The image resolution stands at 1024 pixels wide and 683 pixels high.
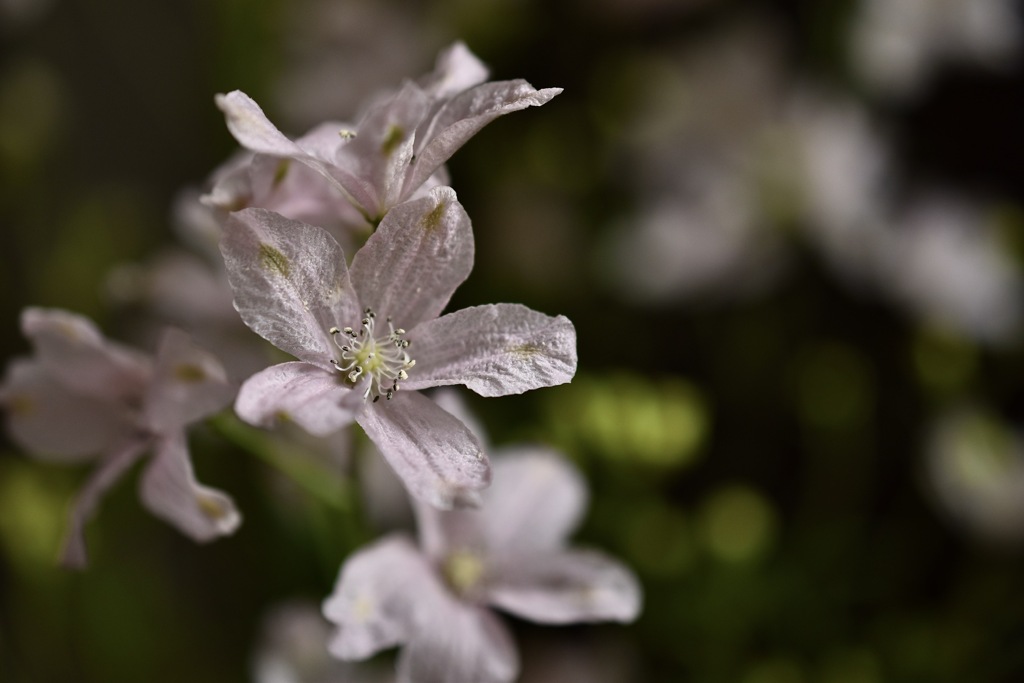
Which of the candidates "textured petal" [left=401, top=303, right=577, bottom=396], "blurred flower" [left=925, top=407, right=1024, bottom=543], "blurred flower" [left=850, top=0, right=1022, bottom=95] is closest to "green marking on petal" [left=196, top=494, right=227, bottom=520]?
"textured petal" [left=401, top=303, right=577, bottom=396]

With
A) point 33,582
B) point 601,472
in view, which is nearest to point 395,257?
point 601,472

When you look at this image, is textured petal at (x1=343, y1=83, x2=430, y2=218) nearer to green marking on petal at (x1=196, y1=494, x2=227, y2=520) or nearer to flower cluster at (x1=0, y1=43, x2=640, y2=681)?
flower cluster at (x1=0, y1=43, x2=640, y2=681)

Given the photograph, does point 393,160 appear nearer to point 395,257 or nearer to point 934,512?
point 395,257

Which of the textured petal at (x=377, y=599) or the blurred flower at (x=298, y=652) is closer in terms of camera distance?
the textured petal at (x=377, y=599)

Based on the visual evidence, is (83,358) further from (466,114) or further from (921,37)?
(921,37)

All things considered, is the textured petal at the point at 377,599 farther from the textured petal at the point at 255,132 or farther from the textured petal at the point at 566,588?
the textured petal at the point at 255,132

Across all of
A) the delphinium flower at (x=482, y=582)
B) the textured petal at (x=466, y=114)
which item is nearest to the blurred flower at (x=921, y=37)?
the delphinium flower at (x=482, y=582)
